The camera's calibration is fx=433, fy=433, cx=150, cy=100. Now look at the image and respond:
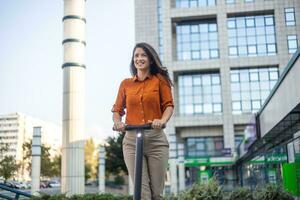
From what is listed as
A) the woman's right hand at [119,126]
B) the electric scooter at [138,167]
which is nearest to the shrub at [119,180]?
the woman's right hand at [119,126]

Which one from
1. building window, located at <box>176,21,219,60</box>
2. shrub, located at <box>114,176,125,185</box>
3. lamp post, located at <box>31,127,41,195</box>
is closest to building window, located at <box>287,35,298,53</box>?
building window, located at <box>176,21,219,60</box>

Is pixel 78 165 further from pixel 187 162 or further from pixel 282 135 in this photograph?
pixel 187 162

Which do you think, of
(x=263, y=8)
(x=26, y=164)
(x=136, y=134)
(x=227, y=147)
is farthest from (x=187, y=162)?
(x=136, y=134)

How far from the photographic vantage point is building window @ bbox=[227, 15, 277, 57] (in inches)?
1698

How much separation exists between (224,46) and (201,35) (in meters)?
3.16

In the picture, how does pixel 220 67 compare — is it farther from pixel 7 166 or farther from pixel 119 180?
pixel 7 166

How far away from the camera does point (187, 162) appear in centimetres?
4534

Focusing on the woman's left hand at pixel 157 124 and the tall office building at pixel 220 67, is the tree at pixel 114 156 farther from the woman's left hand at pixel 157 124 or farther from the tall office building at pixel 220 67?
the woman's left hand at pixel 157 124

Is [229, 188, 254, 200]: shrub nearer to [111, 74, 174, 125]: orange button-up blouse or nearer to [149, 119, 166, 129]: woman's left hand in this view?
[111, 74, 174, 125]: orange button-up blouse

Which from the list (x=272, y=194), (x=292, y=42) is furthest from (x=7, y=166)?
(x=292, y=42)

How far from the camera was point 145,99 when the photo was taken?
3.38 metres

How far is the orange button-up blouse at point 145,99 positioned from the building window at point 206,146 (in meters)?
43.2

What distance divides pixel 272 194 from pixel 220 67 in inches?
1405

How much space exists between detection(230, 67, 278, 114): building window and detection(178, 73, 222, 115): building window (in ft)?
5.57
